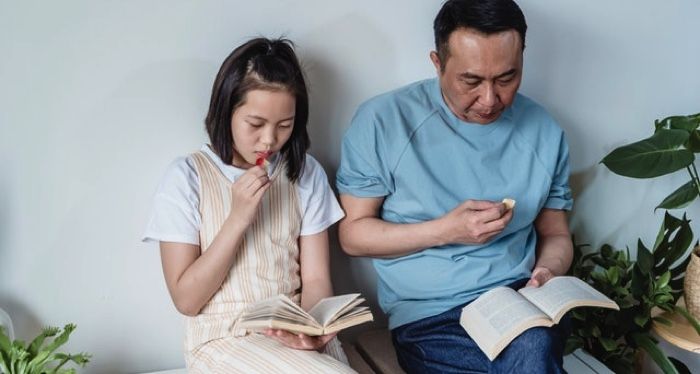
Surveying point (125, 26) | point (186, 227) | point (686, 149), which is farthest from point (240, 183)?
point (686, 149)

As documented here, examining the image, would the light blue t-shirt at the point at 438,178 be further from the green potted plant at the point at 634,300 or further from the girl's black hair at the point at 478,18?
the green potted plant at the point at 634,300

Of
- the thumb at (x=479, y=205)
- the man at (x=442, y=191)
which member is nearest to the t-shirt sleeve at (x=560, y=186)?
the man at (x=442, y=191)

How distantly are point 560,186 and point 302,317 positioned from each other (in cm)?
82

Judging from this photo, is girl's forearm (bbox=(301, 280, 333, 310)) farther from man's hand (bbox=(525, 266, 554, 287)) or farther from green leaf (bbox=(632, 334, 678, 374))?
green leaf (bbox=(632, 334, 678, 374))

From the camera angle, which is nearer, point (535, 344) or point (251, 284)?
point (535, 344)

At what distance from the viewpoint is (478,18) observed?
160 cm

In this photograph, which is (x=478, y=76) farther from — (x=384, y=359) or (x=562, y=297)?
(x=384, y=359)

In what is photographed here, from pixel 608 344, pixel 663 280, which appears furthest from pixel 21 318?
pixel 663 280

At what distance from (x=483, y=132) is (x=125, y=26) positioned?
0.84 m

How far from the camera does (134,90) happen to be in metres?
1.68

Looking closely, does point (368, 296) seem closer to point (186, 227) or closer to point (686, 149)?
point (186, 227)

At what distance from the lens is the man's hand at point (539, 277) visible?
5.59ft

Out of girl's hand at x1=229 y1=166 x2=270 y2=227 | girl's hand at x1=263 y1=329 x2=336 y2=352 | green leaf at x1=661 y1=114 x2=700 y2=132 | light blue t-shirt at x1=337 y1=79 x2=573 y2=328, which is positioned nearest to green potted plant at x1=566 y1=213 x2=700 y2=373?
green leaf at x1=661 y1=114 x2=700 y2=132

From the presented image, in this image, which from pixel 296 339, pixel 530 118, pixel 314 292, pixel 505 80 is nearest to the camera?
pixel 296 339
